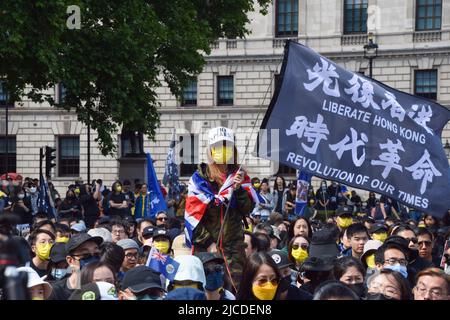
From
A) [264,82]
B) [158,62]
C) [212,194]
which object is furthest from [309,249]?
[264,82]

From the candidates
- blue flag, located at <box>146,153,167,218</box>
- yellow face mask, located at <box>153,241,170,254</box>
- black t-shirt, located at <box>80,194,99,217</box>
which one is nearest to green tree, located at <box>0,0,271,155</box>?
black t-shirt, located at <box>80,194,99,217</box>

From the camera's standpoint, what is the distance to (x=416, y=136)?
888 cm

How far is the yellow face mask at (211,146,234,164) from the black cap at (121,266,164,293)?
2249 mm

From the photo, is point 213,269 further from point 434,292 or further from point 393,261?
point 393,261

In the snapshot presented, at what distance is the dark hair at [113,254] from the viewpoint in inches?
314

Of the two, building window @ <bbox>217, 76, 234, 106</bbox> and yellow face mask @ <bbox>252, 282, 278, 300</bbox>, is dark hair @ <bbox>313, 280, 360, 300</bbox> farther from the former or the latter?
building window @ <bbox>217, 76, 234, 106</bbox>

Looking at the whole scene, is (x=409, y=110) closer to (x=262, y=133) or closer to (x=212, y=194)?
(x=262, y=133)

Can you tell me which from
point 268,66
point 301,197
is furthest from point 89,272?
point 268,66

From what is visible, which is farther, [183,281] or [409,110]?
[409,110]

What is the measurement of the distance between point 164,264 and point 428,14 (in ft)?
123

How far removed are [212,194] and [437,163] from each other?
2.39 metres

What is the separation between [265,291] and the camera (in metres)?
6.25

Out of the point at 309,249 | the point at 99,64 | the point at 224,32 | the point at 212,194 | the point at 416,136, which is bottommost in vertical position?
the point at 309,249

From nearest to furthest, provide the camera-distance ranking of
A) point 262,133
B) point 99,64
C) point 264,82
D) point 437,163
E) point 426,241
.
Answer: point 262,133
point 437,163
point 426,241
point 99,64
point 264,82
